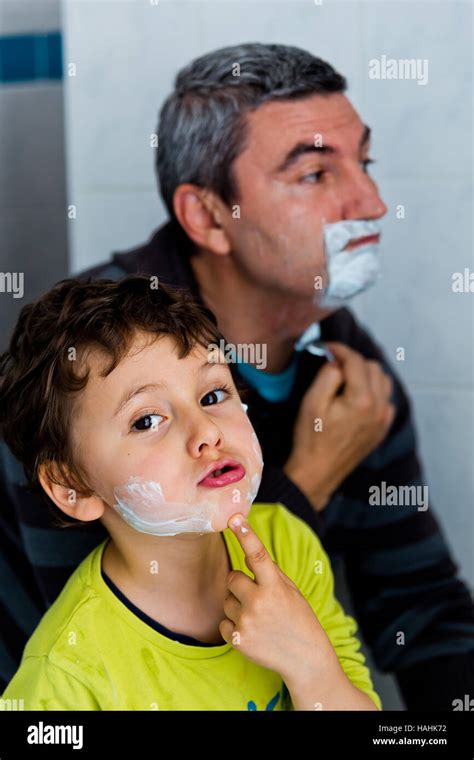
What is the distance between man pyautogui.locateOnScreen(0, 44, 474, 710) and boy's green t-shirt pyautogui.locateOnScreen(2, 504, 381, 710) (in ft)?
0.74

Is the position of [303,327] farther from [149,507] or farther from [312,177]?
[149,507]

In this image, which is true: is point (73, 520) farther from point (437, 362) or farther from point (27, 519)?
point (437, 362)

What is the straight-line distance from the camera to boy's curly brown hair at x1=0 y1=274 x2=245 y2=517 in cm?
89

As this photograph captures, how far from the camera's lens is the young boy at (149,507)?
869 mm

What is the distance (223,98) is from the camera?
1164mm

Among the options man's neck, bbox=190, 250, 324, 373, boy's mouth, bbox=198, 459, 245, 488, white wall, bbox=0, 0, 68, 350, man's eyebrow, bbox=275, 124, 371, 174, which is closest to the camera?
boy's mouth, bbox=198, 459, 245, 488

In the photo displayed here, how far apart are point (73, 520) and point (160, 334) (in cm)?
28

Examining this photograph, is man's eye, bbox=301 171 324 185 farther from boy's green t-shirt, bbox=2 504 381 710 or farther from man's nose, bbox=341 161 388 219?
boy's green t-shirt, bbox=2 504 381 710

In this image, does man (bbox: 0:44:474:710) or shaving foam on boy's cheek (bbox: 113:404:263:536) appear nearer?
shaving foam on boy's cheek (bbox: 113:404:263:536)

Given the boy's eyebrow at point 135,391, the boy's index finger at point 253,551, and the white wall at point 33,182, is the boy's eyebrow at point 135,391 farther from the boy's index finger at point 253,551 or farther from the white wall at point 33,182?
the white wall at point 33,182

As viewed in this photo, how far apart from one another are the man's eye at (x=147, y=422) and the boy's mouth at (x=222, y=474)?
Answer: 0.21 feet

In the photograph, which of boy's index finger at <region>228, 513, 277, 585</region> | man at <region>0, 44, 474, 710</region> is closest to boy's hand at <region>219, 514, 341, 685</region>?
boy's index finger at <region>228, 513, 277, 585</region>

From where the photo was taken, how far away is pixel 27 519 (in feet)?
3.83

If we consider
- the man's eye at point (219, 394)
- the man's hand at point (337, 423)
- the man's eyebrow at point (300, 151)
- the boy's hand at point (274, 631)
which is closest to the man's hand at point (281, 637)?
the boy's hand at point (274, 631)
